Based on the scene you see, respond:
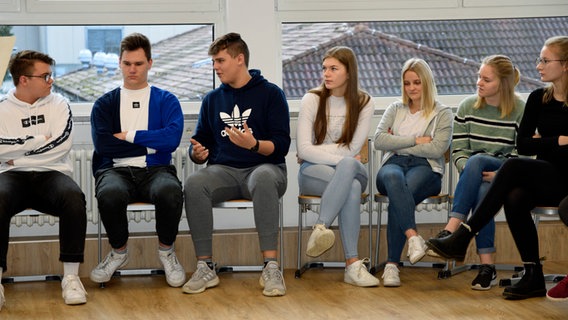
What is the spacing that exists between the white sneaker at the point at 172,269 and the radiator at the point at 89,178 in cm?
43

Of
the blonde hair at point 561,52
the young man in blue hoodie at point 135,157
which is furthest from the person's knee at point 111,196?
the blonde hair at point 561,52

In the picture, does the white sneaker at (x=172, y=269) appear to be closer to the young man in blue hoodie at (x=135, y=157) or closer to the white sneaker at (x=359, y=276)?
the young man in blue hoodie at (x=135, y=157)

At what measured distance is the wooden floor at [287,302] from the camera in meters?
3.72

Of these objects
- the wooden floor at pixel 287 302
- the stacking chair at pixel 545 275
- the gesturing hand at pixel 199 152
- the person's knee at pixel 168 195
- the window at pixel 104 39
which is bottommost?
the wooden floor at pixel 287 302

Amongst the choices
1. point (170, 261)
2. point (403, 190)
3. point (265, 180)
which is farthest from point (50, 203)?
point (403, 190)

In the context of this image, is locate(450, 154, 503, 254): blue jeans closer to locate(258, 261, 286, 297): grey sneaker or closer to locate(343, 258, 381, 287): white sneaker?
locate(343, 258, 381, 287): white sneaker

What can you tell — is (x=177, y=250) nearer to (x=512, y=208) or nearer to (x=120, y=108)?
(x=120, y=108)

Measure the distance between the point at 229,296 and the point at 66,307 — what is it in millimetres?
727

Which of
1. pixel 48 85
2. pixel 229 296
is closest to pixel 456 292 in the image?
pixel 229 296

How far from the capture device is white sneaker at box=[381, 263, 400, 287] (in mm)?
4293

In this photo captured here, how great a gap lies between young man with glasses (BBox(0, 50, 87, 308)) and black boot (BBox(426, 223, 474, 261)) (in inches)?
62.9

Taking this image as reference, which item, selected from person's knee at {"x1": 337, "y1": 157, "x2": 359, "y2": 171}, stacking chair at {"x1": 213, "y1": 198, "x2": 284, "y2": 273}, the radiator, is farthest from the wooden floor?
person's knee at {"x1": 337, "y1": 157, "x2": 359, "y2": 171}

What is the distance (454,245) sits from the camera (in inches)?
157

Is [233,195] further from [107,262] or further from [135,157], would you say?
[107,262]
